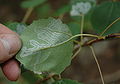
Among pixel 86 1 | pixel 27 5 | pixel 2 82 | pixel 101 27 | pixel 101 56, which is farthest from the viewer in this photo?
pixel 101 56

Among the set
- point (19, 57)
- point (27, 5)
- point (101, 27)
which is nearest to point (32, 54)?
point (19, 57)

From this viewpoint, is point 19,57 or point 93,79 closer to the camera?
point 19,57

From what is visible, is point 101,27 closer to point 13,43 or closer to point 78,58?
point 13,43

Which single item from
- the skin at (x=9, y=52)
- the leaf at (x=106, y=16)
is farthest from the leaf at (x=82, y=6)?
the skin at (x=9, y=52)

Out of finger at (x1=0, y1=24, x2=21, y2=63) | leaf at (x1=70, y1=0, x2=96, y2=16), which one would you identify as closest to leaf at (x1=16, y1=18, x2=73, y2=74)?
finger at (x1=0, y1=24, x2=21, y2=63)

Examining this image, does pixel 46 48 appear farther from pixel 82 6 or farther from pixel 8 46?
pixel 82 6

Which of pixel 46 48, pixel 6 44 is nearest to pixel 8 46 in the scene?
pixel 6 44

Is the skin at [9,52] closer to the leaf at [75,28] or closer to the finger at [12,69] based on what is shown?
the finger at [12,69]
